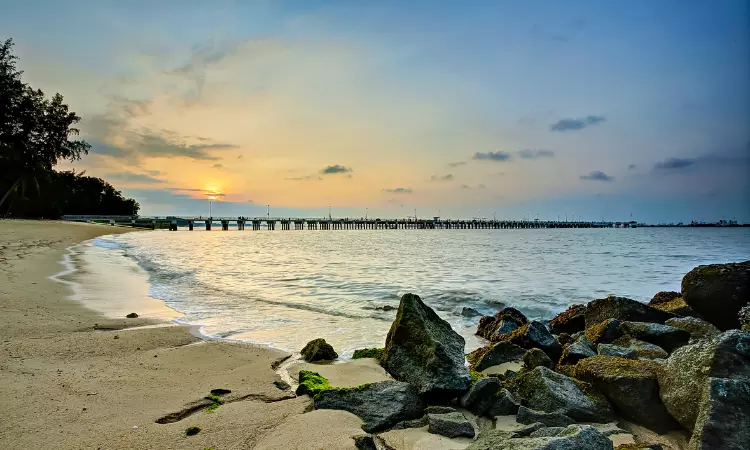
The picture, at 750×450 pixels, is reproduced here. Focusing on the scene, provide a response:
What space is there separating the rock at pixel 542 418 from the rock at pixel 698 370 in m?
0.89

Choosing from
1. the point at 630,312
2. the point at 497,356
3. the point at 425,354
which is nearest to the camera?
the point at 425,354

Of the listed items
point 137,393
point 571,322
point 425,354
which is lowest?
point 571,322

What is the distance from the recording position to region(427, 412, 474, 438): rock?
3.67 meters

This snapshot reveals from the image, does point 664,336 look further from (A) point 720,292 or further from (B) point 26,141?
(B) point 26,141

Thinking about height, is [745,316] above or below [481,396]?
above

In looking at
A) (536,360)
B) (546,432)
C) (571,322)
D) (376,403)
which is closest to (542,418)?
(546,432)

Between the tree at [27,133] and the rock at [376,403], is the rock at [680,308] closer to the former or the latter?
the rock at [376,403]

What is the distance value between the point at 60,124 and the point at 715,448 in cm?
6242

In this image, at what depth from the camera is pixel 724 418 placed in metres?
3.07

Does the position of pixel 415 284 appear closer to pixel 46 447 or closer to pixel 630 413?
pixel 630 413

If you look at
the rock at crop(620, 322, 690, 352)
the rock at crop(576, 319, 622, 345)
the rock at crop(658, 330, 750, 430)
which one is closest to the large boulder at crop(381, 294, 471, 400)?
the rock at crop(658, 330, 750, 430)

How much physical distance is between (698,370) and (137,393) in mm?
5161

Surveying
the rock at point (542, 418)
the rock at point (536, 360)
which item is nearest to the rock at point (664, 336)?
the rock at point (536, 360)

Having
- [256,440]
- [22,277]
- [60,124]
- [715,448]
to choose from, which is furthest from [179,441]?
[60,124]
